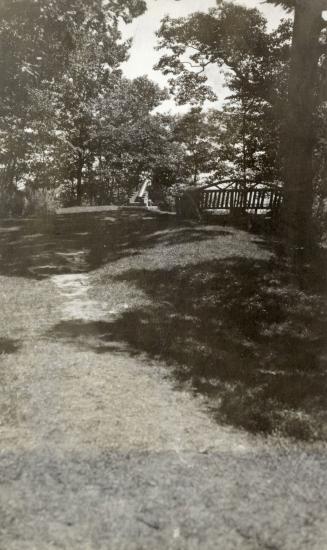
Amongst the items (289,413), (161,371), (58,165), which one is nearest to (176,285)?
(161,371)

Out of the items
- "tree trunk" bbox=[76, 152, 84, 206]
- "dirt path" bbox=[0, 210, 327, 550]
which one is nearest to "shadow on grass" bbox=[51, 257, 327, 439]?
"dirt path" bbox=[0, 210, 327, 550]

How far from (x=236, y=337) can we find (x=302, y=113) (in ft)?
30.5

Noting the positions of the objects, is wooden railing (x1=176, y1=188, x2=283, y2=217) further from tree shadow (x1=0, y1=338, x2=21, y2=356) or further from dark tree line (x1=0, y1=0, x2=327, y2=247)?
tree shadow (x1=0, y1=338, x2=21, y2=356)

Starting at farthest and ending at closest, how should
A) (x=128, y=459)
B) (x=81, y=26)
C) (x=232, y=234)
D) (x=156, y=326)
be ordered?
(x=81, y=26) < (x=232, y=234) < (x=156, y=326) < (x=128, y=459)

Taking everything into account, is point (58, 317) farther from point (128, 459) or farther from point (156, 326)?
point (128, 459)

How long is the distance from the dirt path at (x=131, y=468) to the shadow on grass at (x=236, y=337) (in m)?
0.39

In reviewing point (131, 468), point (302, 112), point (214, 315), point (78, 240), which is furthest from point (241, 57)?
point (131, 468)

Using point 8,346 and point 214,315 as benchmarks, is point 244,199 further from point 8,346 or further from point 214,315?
point 8,346

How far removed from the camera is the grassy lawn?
17.6ft

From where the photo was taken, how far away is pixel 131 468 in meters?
3.90

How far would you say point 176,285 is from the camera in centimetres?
956

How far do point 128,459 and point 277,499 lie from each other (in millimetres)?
1245

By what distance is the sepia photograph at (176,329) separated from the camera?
3.46 m

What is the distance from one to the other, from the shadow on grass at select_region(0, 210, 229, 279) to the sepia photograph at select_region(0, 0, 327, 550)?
10 cm
